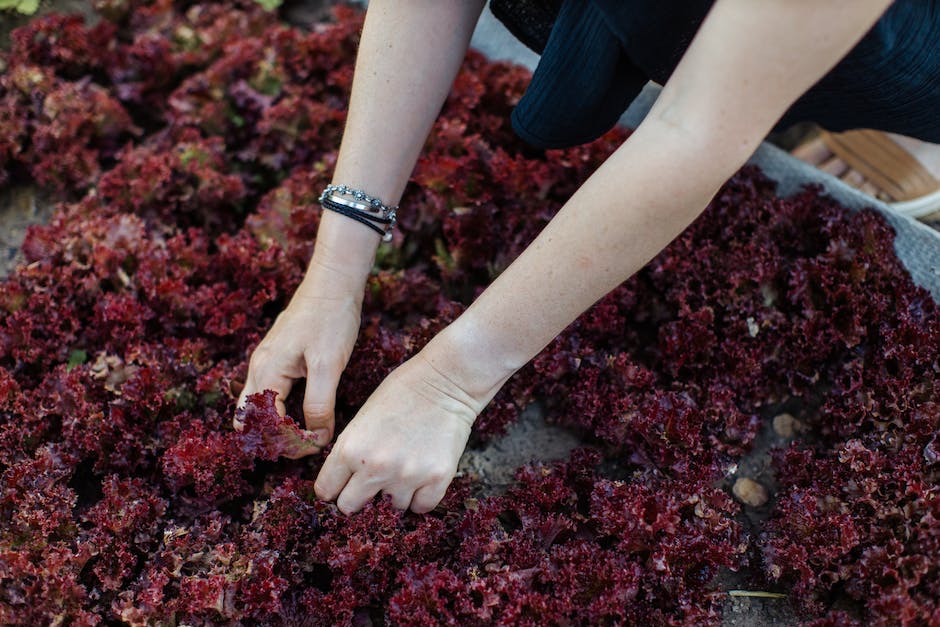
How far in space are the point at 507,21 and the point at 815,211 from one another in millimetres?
1274

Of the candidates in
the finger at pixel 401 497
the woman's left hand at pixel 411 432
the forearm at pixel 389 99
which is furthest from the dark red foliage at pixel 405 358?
the forearm at pixel 389 99

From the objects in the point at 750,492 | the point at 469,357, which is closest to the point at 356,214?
the point at 469,357

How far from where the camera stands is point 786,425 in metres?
2.69

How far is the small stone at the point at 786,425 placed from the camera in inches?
105

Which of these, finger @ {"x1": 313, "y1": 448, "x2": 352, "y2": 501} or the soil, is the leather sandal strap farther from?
the soil

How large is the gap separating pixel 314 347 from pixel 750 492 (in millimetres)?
1372

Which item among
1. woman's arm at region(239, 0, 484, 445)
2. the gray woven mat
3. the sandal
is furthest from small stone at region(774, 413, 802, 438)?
woman's arm at region(239, 0, 484, 445)

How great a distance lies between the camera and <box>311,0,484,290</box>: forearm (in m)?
2.25

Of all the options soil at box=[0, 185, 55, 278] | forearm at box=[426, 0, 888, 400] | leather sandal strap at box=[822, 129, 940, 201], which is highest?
forearm at box=[426, 0, 888, 400]

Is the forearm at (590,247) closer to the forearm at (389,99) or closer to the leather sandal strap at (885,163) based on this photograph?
the forearm at (389,99)

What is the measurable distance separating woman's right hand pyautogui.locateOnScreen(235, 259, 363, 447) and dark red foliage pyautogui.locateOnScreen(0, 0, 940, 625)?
0.32 feet

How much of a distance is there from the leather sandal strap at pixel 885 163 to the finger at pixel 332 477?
97.4 inches

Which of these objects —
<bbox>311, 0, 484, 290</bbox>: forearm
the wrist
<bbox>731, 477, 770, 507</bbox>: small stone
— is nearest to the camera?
the wrist

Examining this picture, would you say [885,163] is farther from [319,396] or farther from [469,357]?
[319,396]
